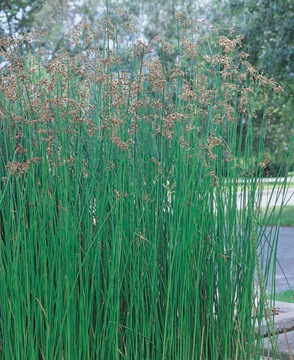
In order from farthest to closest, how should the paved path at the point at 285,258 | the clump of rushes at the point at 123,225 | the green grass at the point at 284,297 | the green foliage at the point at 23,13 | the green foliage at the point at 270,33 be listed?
the green foliage at the point at 23,13 → the green foliage at the point at 270,33 → the paved path at the point at 285,258 → the green grass at the point at 284,297 → the clump of rushes at the point at 123,225

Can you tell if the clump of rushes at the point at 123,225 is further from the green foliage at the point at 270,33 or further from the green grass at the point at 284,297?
the green foliage at the point at 270,33

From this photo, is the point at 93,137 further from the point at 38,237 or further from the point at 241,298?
the point at 241,298

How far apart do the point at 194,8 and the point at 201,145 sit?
26.1 m

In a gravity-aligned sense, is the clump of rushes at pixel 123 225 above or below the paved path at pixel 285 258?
above

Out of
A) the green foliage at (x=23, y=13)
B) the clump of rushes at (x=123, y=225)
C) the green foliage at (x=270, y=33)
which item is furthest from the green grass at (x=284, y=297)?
the green foliage at (x=23, y=13)

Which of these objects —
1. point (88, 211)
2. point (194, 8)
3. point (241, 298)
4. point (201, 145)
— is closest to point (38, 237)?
point (88, 211)

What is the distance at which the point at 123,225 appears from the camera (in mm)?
2158

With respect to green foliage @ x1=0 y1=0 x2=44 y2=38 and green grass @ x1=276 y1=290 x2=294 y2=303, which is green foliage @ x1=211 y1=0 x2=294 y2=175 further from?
green foliage @ x1=0 y1=0 x2=44 y2=38

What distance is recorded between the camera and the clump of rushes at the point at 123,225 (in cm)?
198

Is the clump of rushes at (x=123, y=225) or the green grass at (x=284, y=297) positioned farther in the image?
the green grass at (x=284, y=297)

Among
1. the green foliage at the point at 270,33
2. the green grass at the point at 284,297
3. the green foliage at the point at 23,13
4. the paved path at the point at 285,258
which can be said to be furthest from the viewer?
the green foliage at the point at 23,13

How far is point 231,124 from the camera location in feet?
7.75

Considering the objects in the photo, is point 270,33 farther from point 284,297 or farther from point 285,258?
point 284,297

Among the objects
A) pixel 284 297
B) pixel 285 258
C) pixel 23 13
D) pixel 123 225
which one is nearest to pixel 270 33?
pixel 285 258
